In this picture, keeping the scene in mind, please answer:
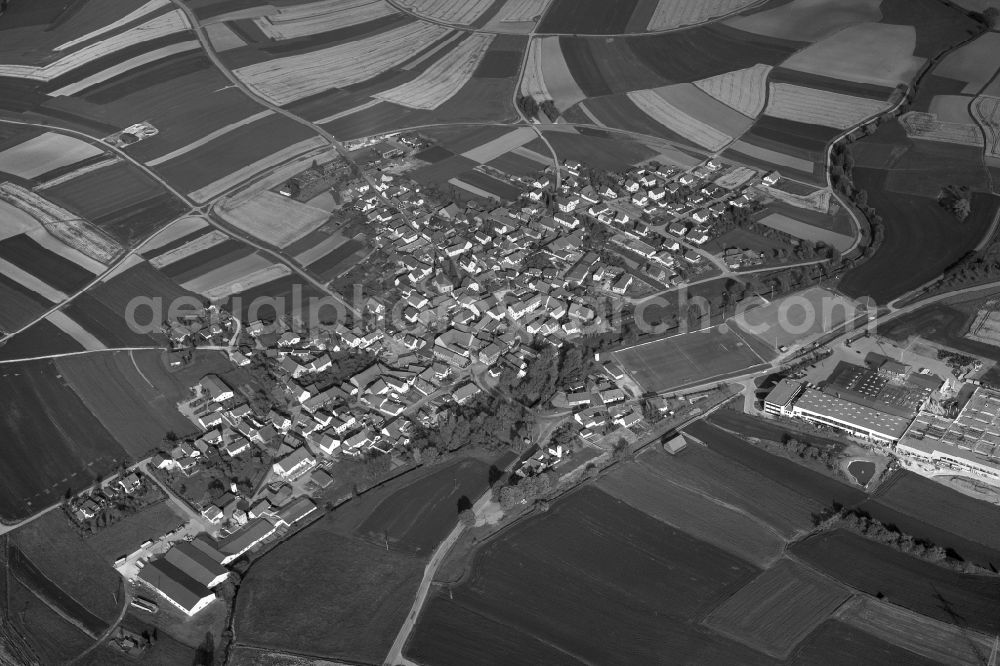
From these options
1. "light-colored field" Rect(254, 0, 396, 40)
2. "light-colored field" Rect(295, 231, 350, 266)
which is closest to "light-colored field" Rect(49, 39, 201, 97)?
"light-colored field" Rect(254, 0, 396, 40)

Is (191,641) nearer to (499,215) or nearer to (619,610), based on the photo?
(619,610)

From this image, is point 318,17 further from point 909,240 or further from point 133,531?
point 133,531

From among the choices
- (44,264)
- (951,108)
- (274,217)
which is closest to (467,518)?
(274,217)

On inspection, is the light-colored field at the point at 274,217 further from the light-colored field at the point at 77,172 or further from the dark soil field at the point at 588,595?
the dark soil field at the point at 588,595

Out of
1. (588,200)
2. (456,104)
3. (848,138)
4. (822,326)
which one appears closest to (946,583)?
(822,326)

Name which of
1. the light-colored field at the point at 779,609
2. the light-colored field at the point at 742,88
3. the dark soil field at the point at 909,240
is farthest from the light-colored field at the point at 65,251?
the light-colored field at the point at 742,88
